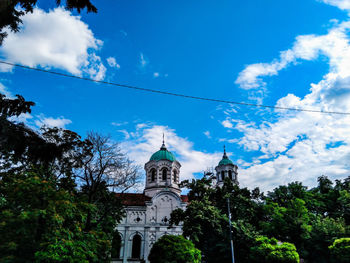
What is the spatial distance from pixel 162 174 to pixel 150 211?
18.5ft

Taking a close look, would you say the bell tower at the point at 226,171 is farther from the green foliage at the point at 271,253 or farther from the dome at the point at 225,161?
the green foliage at the point at 271,253

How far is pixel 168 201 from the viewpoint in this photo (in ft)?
98.2

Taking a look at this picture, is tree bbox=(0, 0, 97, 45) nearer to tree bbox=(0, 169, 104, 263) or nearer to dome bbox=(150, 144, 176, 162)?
tree bbox=(0, 169, 104, 263)

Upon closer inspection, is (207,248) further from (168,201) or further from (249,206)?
(168,201)

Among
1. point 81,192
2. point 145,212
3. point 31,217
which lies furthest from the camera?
point 145,212

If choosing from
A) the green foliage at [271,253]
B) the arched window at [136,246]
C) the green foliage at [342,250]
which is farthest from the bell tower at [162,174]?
the green foliage at [342,250]

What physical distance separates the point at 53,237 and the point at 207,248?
15917mm

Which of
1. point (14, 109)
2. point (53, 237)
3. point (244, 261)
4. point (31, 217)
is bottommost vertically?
point (244, 261)

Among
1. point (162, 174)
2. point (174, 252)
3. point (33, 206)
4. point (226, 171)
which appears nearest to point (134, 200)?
point (162, 174)

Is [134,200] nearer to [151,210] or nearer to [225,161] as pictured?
[151,210]

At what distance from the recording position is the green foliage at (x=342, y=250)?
16.6 m

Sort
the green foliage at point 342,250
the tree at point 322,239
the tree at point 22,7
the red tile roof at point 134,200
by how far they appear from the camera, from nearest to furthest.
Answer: the tree at point 22,7 → the green foliage at point 342,250 → the tree at point 322,239 → the red tile roof at point 134,200

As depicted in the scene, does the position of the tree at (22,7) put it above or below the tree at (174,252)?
above

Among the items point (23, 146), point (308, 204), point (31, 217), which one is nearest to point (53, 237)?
point (31, 217)
